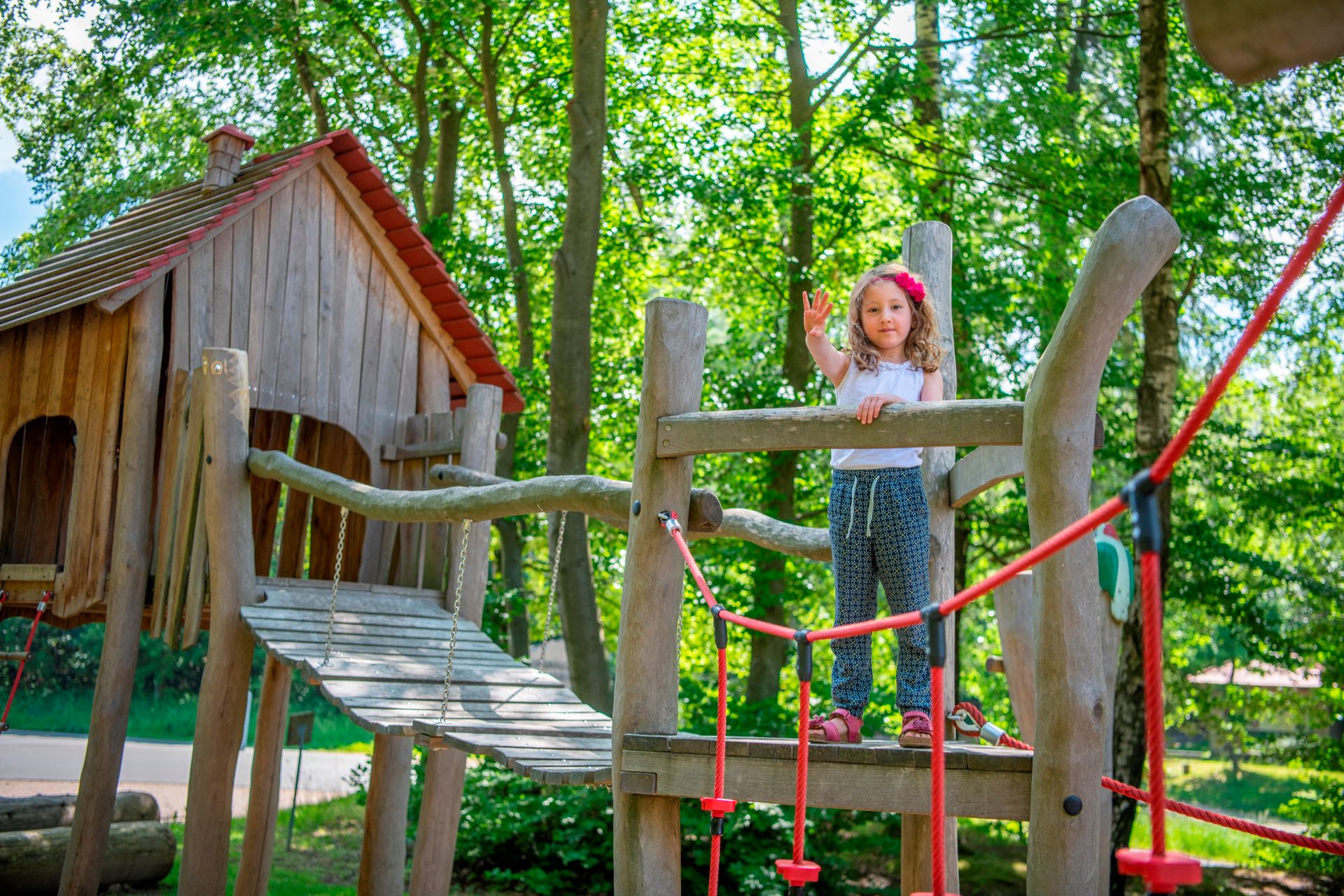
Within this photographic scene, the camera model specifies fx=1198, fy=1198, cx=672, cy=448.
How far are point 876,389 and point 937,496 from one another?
74 cm

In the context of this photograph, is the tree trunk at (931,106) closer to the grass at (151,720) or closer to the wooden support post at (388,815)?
the wooden support post at (388,815)

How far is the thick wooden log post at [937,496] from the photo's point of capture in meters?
4.42

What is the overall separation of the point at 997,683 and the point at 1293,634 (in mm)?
6748

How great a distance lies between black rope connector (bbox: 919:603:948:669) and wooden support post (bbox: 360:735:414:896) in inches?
180

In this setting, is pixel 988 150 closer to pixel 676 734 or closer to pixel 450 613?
pixel 450 613

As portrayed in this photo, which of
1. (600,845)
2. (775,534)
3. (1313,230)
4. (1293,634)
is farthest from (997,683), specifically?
(1313,230)

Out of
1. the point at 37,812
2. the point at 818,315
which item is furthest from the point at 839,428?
the point at 37,812

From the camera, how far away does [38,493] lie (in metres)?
8.27

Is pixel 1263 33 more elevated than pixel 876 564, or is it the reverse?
pixel 1263 33

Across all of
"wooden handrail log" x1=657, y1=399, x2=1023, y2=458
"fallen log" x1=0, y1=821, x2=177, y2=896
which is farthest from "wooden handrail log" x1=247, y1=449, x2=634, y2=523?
"fallen log" x1=0, y1=821, x2=177, y2=896

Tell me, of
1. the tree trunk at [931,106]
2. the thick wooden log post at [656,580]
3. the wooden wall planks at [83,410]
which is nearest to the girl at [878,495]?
the thick wooden log post at [656,580]

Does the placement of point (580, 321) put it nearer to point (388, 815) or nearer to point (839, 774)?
point (388, 815)

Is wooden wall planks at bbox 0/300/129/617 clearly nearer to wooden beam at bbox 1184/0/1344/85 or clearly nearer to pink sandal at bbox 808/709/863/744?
pink sandal at bbox 808/709/863/744

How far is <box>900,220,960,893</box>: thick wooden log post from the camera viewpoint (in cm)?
442
